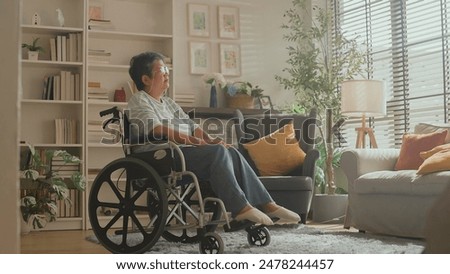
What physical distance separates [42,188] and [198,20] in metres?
1.97

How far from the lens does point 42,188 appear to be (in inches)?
185

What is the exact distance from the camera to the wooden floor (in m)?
3.39

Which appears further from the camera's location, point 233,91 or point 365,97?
point 233,91

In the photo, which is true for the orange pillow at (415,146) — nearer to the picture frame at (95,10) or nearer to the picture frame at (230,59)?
the picture frame at (230,59)

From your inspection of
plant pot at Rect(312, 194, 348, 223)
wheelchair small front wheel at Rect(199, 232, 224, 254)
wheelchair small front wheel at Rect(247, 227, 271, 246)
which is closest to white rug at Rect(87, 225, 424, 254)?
wheelchair small front wheel at Rect(247, 227, 271, 246)

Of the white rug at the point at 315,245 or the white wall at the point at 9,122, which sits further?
the white rug at the point at 315,245

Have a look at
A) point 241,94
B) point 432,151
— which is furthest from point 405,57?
point 432,151

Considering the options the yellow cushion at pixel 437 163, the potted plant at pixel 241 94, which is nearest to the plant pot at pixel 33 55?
the potted plant at pixel 241 94

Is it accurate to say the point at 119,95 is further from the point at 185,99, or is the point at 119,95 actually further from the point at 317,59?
the point at 317,59

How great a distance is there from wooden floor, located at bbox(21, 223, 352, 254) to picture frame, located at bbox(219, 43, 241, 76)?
1.63 metres

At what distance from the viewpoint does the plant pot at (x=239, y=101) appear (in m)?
5.42

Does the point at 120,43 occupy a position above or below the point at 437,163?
above

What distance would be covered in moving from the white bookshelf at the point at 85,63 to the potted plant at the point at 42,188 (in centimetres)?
23
